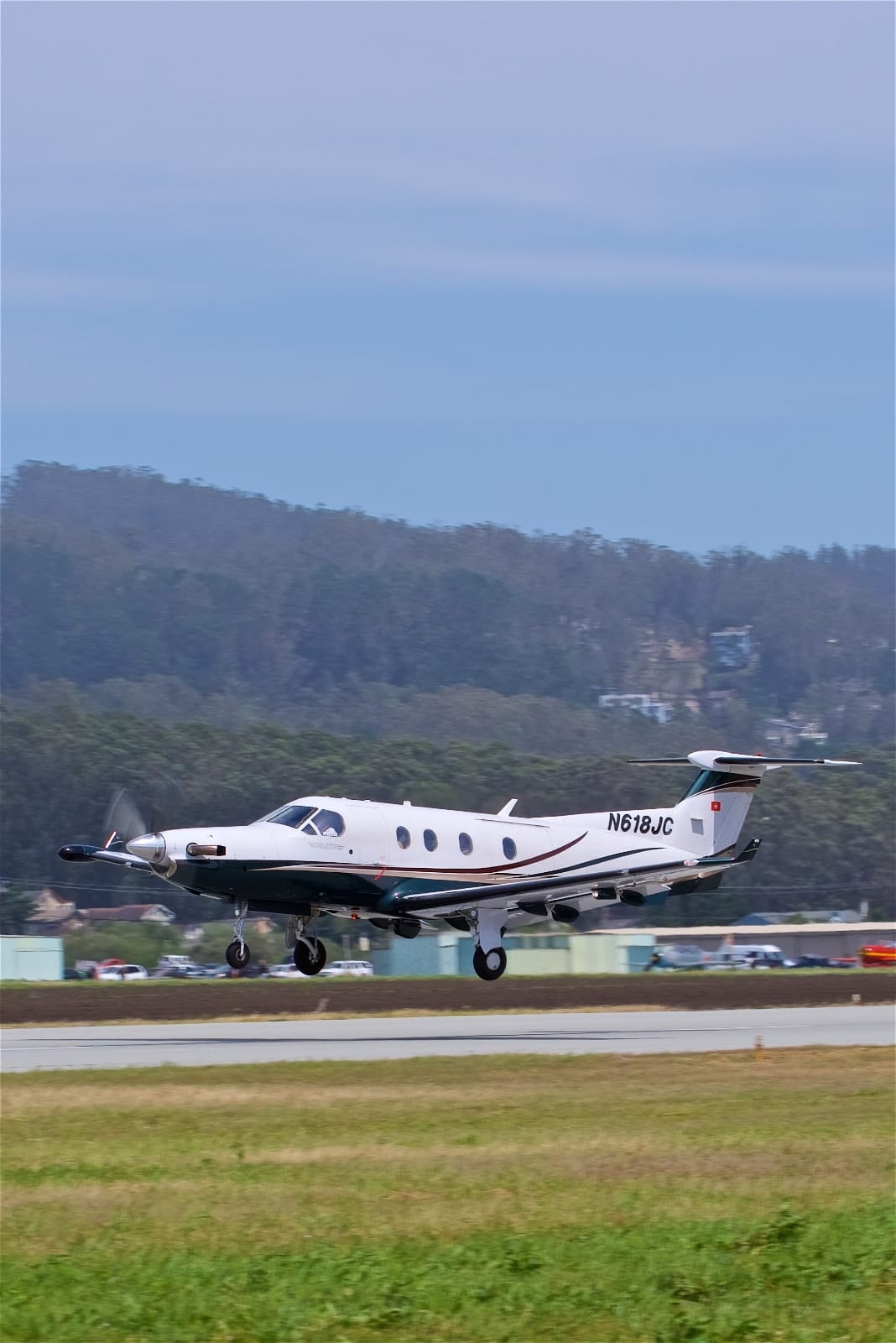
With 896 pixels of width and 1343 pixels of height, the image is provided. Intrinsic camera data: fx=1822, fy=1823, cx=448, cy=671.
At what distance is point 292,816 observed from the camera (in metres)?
32.3

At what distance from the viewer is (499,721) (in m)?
193

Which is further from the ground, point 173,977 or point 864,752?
point 864,752

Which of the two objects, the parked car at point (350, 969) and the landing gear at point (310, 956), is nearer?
the landing gear at point (310, 956)

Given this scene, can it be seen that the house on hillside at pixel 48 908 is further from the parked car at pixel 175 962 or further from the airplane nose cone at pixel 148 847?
the airplane nose cone at pixel 148 847

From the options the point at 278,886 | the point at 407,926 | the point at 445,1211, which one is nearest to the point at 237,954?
the point at 278,886

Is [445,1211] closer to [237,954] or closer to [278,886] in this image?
[237,954]

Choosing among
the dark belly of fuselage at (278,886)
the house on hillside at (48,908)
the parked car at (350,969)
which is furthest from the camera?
the house on hillside at (48,908)

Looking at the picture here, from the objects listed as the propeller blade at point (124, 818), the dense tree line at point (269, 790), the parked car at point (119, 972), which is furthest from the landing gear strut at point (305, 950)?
the parked car at point (119, 972)

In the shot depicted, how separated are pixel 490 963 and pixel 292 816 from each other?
4.61m

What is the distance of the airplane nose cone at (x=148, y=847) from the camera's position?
1154 inches

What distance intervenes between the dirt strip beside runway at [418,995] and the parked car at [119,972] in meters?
6.86

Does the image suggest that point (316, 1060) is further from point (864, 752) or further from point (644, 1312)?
point (864, 752)

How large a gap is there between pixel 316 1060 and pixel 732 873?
88345mm

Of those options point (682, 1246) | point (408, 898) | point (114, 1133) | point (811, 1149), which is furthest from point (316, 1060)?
point (682, 1246)
